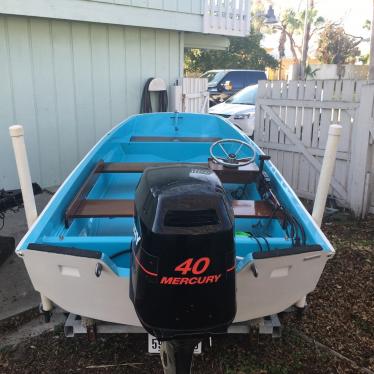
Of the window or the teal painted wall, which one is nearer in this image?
the teal painted wall

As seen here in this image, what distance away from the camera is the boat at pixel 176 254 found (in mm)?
1734

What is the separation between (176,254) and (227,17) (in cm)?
710

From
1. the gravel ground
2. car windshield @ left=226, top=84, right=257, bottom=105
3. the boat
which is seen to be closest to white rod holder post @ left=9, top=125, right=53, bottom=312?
the boat

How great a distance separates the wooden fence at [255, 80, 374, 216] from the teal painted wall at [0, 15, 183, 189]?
2085mm

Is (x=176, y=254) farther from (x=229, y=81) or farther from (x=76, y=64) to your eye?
(x=229, y=81)

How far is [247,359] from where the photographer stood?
2844 millimetres

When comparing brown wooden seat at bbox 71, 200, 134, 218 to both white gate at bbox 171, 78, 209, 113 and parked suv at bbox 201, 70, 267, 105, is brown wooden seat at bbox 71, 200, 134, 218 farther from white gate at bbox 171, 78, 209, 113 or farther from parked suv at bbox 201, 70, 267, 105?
parked suv at bbox 201, 70, 267, 105

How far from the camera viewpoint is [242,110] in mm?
9953

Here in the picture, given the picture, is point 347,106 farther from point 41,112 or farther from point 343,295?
point 41,112

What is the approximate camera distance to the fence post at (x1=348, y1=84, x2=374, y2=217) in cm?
507

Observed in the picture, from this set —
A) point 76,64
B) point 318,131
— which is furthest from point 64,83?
point 318,131

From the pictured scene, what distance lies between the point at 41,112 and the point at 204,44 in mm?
4249

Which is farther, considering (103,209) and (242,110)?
(242,110)

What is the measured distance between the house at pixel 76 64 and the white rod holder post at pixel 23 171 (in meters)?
3.02
